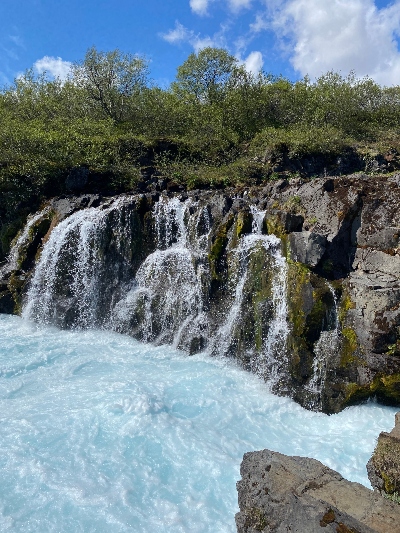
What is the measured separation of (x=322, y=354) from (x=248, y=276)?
4.09m

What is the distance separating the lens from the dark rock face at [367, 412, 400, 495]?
6.71 meters

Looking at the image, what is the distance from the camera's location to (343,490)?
572 cm

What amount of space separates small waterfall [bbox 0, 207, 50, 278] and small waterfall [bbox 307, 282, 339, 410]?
601 inches

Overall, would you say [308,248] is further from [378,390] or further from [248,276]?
[378,390]

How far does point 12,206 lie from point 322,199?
17.4 meters

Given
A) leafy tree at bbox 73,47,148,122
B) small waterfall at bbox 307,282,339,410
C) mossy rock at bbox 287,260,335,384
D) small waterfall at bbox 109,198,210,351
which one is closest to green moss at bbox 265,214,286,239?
mossy rock at bbox 287,260,335,384

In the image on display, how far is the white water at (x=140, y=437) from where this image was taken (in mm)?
7652

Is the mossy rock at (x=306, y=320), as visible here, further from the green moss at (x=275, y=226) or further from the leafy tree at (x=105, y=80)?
the leafy tree at (x=105, y=80)

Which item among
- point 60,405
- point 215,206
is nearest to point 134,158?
point 215,206

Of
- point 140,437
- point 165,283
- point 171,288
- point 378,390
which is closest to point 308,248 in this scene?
point 378,390

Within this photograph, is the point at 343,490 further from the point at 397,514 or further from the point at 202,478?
A: the point at 202,478

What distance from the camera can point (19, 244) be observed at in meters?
20.2

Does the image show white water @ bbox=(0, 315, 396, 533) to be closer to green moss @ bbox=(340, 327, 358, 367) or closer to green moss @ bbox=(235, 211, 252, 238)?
green moss @ bbox=(340, 327, 358, 367)

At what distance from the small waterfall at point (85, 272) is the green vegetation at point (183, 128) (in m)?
5.27
